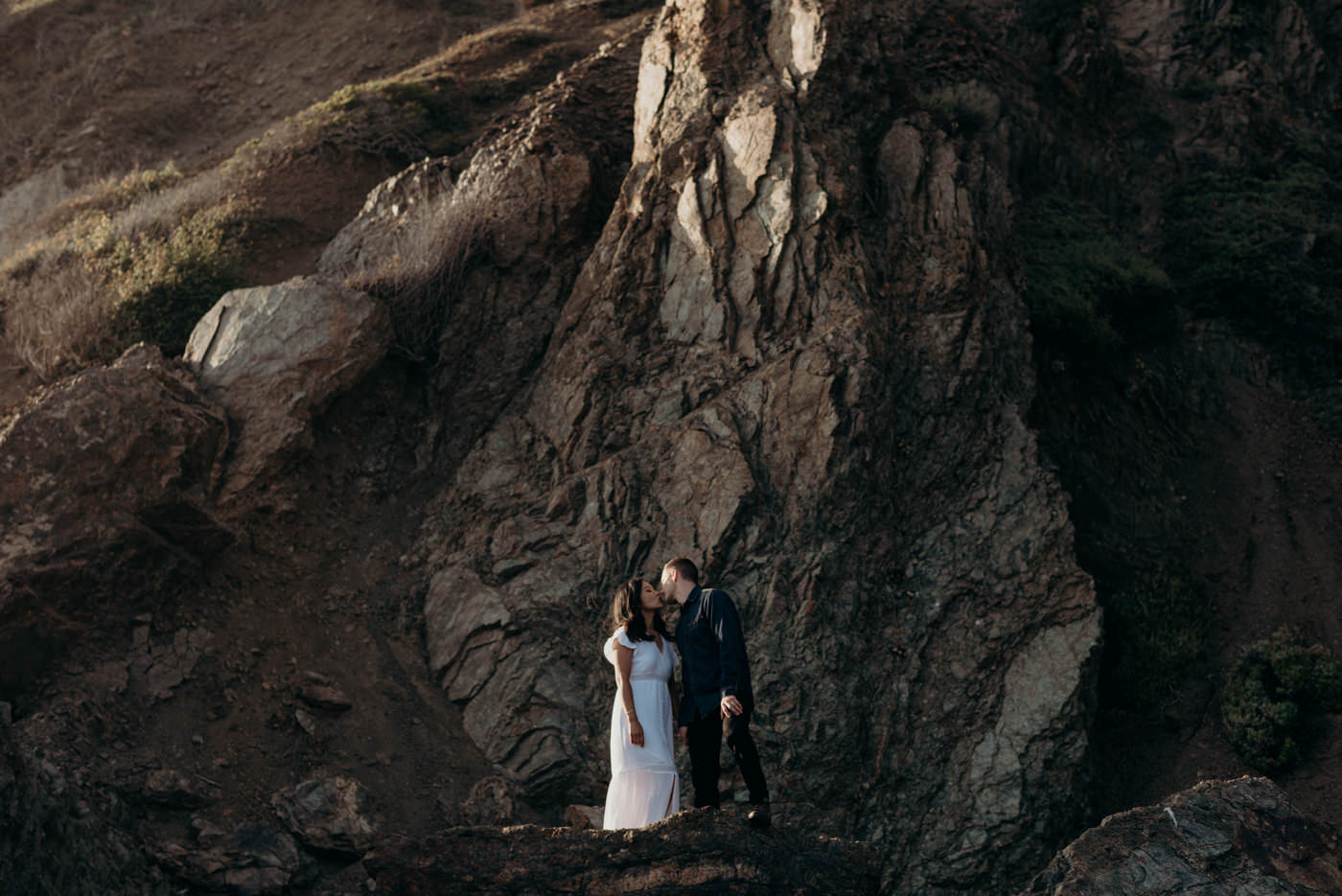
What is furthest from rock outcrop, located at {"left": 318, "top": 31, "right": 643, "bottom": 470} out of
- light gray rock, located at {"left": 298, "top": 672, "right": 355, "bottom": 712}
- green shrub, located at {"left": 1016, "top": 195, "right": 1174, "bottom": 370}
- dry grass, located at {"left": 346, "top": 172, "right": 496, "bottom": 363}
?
green shrub, located at {"left": 1016, "top": 195, "right": 1174, "bottom": 370}

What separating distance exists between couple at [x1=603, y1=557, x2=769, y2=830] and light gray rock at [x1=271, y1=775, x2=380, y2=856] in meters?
3.48

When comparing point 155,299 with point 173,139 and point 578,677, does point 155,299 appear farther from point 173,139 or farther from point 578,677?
point 173,139

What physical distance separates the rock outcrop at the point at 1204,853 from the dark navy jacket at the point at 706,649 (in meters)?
2.16

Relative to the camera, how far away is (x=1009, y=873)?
10.5m

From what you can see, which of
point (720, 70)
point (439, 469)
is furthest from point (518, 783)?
point (720, 70)

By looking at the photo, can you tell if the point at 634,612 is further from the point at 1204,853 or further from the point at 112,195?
the point at 112,195

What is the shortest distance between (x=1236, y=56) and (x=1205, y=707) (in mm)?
13170

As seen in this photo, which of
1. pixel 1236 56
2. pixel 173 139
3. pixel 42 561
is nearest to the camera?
pixel 42 561

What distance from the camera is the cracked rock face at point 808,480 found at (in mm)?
10789

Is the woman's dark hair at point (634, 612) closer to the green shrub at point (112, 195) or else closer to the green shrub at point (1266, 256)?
the green shrub at point (1266, 256)

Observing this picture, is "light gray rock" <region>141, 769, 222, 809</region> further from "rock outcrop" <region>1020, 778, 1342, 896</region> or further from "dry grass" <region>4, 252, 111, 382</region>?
"rock outcrop" <region>1020, 778, 1342, 896</region>

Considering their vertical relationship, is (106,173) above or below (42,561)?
above

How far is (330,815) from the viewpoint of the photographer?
9.85m

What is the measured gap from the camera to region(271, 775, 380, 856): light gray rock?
969cm
